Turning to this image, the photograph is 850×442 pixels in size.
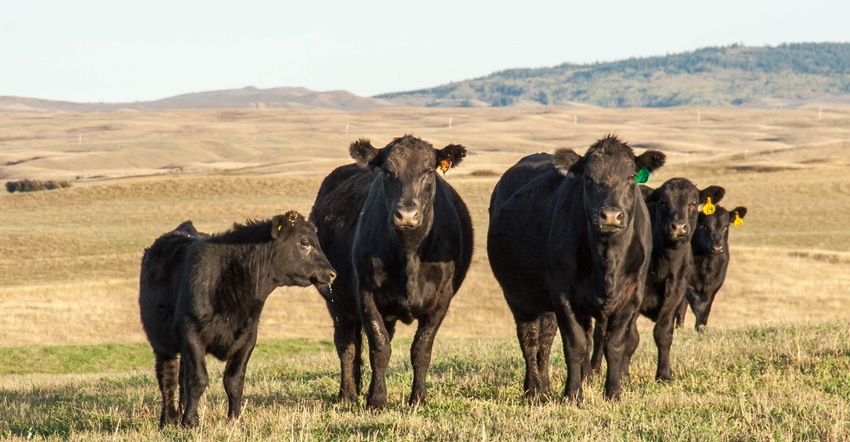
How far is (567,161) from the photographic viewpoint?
30.6ft

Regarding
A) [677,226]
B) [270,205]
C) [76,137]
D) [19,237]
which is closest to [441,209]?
[677,226]

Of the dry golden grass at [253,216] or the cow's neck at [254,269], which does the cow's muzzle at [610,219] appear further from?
the dry golden grass at [253,216]

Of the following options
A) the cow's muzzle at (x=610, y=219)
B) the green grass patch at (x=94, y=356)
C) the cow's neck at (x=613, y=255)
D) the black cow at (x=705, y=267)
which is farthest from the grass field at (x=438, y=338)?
the cow's muzzle at (x=610, y=219)

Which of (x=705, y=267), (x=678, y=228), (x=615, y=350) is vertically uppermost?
(x=678, y=228)

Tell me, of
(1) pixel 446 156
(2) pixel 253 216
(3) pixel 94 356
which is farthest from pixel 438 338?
(2) pixel 253 216

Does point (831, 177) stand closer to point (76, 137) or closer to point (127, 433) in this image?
point (127, 433)

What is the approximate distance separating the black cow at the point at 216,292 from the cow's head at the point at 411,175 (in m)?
0.92

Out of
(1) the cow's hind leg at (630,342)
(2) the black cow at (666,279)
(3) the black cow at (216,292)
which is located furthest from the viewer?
(2) the black cow at (666,279)

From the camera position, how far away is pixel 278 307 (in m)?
29.3

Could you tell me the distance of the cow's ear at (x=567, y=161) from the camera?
30.4 feet

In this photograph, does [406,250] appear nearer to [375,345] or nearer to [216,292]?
[375,345]

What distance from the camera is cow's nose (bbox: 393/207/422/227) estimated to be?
27.9ft

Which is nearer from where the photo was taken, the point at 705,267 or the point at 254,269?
the point at 254,269

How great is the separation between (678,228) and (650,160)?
2209mm
